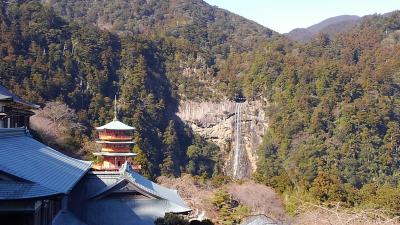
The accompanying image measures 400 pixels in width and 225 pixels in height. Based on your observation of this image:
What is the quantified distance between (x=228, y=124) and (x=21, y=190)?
50814 millimetres

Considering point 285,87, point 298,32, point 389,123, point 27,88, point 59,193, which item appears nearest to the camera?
point 59,193

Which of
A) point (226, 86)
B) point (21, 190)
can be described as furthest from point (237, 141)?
point (21, 190)

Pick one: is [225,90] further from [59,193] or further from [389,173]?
[59,193]

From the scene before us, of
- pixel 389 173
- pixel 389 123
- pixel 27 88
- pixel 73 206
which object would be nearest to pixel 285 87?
pixel 389 123

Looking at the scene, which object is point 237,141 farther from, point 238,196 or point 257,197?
point 257,197

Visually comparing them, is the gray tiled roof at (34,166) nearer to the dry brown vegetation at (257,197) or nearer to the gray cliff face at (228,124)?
the dry brown vegetation at (257,197)

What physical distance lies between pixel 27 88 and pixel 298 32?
91241mm

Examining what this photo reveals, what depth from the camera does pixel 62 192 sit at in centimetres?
802

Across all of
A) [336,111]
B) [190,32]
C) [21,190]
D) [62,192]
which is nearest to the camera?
[21,190]

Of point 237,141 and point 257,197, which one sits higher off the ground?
point 257,197

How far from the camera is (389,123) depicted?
4759 centimetres

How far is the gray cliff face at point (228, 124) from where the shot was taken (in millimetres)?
56875

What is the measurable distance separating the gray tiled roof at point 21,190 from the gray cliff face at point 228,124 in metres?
49.0

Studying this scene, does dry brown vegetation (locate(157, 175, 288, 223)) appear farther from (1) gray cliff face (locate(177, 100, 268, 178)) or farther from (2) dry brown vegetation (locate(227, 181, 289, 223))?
(1) gray cliff face (locate(177, 100, 268, 178))
